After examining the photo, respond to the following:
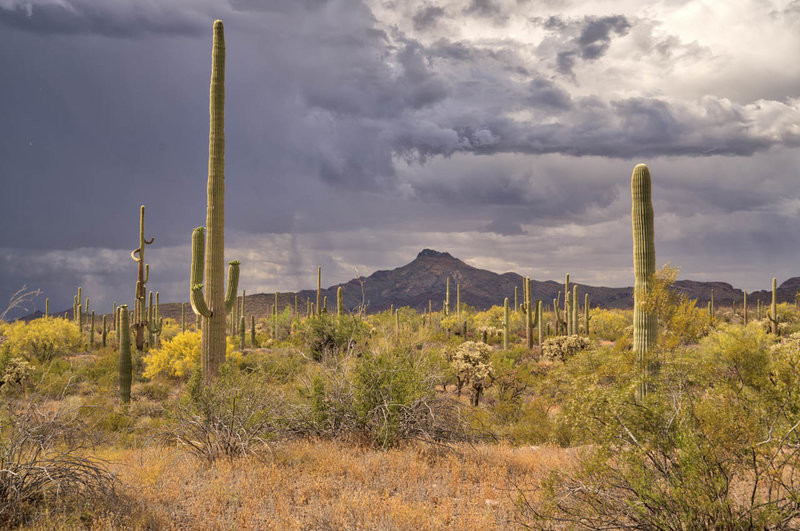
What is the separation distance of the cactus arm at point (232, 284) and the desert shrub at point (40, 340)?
1963 cm

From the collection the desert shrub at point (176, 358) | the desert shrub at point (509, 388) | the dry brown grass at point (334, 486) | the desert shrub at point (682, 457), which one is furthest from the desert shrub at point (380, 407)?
the desert shrub at point (176, 358)

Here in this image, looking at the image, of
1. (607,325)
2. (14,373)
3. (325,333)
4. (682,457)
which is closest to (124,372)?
(14,373)

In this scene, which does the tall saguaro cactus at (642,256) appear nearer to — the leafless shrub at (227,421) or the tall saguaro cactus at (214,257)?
the leafless shrub at (227,421)

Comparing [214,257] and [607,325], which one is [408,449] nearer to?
[214,257]

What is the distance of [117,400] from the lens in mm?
20469

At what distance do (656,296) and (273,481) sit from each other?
12175 mm

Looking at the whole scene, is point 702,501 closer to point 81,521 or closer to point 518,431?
point 81,521

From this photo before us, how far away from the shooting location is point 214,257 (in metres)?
14.7

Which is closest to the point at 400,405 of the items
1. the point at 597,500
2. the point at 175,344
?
the point at 597,500

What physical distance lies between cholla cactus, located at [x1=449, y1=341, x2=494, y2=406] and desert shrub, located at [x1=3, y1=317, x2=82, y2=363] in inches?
916

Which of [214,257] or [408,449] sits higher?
[214,257]

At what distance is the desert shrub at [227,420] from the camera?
28.5ft

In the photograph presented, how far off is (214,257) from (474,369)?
939 centimetres

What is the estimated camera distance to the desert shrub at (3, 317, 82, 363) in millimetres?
30484
